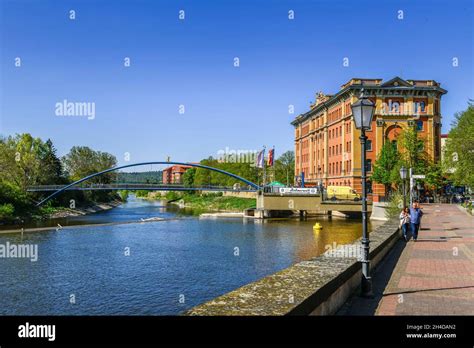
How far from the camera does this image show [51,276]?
1978cm

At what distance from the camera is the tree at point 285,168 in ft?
343

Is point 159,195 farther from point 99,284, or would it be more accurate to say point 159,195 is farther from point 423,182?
point 99,284

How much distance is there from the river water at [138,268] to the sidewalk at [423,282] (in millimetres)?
6601

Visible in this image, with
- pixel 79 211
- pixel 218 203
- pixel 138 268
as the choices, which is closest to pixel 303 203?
pixel 138 268

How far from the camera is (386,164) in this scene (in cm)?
5578

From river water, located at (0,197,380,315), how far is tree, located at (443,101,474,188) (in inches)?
459

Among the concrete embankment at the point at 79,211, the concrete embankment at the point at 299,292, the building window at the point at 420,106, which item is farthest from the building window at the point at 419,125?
the concrete embankment at the point at 299,292

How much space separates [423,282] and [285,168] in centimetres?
9632

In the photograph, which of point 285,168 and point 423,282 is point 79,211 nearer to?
point 285,168

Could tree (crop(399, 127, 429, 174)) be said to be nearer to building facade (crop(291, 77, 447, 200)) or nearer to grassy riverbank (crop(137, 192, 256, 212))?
building facade (crop(291, 77, 447, 200))

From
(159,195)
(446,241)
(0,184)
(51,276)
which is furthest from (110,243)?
(159,195)
